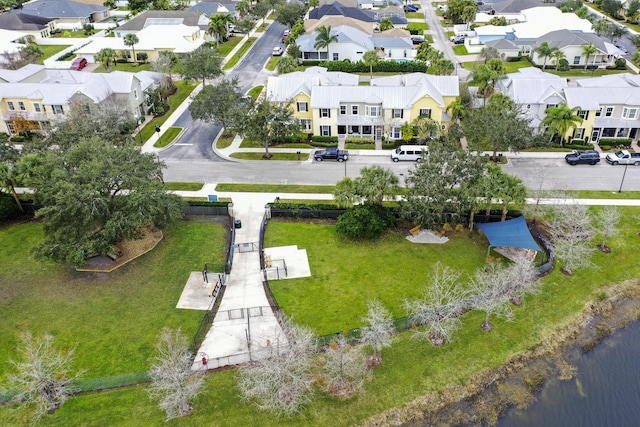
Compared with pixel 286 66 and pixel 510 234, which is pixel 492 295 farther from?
pixel 286 66

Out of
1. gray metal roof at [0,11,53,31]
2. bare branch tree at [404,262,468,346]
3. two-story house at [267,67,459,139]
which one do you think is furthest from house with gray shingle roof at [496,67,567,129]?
gray metal roof at [0,11,53,31]

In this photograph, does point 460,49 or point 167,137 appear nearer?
point 167,137

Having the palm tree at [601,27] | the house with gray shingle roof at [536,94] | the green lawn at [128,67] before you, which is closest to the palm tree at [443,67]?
the house with gray shingle roof at [536,94]

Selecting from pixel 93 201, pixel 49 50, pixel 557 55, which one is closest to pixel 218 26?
pixel 49 50

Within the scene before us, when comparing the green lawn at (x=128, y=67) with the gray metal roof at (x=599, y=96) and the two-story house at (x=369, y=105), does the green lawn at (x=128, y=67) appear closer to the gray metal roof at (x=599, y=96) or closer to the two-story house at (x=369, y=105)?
the two-story house at (x=369, y=105)

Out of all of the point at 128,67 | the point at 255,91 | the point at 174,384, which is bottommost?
the point at 174,384

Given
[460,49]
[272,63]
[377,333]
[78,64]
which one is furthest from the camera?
[460,49]
